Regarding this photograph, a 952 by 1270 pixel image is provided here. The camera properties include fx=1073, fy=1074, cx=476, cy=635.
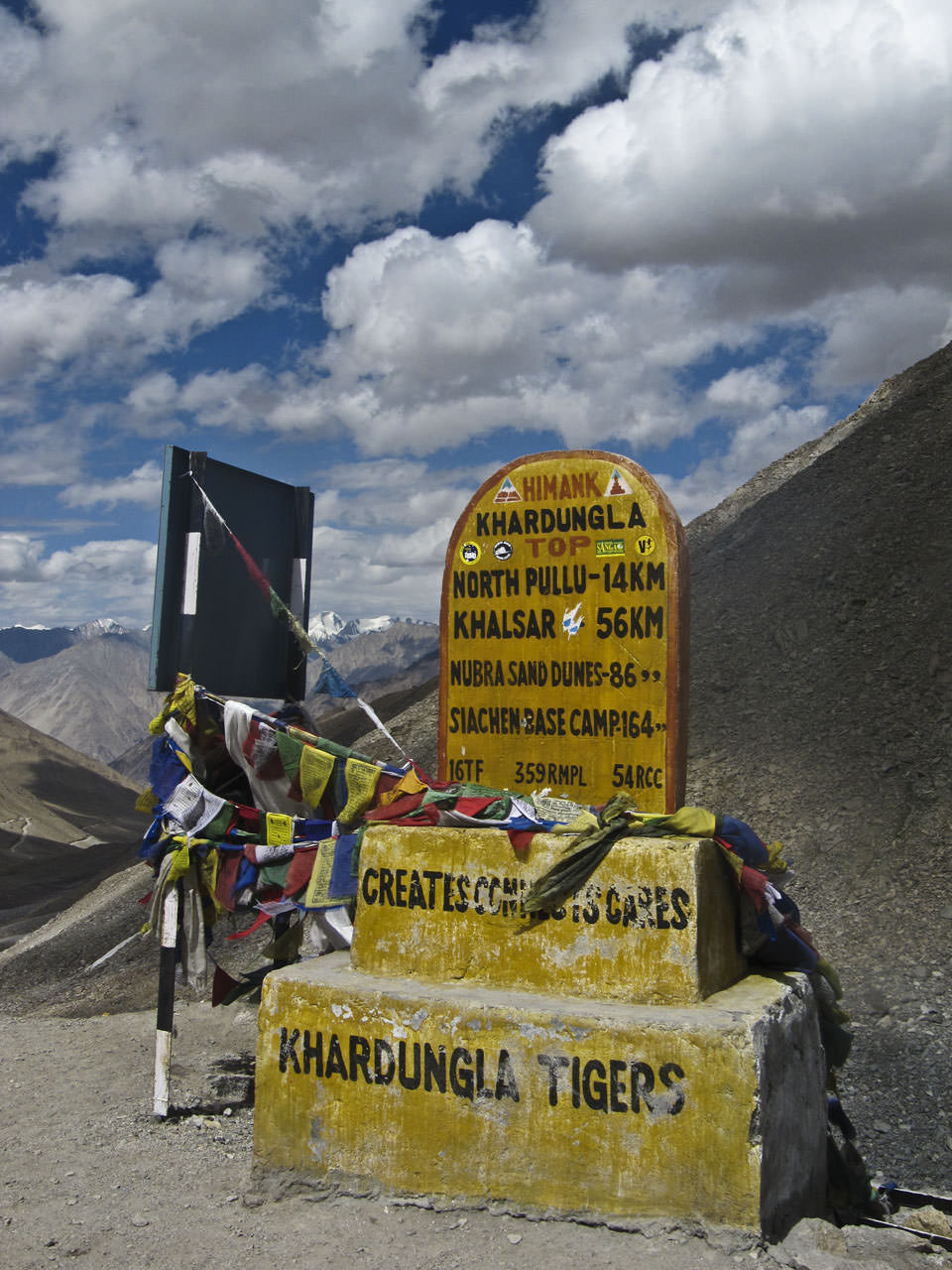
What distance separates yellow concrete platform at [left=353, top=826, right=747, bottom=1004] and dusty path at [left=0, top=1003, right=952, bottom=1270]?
0.83 meters

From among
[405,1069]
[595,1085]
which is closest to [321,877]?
[405,1069]

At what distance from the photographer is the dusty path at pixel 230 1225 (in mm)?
3549

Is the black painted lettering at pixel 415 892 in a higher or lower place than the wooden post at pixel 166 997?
higher

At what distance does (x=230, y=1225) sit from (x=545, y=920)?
1.59 m

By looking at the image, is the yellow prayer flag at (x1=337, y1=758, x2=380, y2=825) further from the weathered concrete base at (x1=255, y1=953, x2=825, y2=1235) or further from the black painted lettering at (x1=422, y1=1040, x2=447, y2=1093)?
the black painted lettering at (x1=422, y1=1040, x2=447, y2=1093)

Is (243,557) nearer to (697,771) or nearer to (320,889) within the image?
(320,889)

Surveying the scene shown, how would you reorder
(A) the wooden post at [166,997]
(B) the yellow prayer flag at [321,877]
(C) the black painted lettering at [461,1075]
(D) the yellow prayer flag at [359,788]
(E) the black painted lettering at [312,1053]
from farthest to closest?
1. (A) the wooden post at [166,997]
2. (D) the yellow prayer flag at [359,788]
3. (B) the yellow prayer flag at [321,877]
4. (E) the black painted lettering at [312,1053]
5. (C) the black painted lettering at [461,1075]

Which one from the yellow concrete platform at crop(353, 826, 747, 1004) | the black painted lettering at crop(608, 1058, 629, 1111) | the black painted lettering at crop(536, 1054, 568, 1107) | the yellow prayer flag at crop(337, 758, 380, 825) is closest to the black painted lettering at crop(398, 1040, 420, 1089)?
the yellow concrete platform at crop(353, 826, 747, 1004)

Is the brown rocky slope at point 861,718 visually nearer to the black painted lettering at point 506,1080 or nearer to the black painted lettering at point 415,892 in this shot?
the black painted lettering at point 506,1080

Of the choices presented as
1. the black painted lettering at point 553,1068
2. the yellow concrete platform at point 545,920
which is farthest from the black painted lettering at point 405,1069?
the black painted lettering at point 553,1068

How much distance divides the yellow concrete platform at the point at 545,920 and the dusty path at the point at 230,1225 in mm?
830

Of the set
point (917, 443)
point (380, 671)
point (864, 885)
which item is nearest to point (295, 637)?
point (864, 885)

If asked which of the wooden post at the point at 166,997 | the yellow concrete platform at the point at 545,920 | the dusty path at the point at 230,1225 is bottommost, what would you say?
the dusty path at the point at 230,1225

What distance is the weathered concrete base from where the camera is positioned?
143 inches
